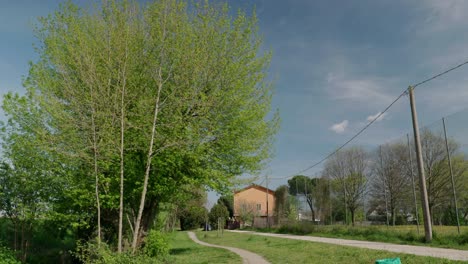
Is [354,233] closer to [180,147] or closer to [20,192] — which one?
[180,147]

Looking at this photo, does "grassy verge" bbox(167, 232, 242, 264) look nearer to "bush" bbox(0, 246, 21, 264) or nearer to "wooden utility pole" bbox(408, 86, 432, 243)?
"bush" bbox(0, 246, 21, 264)

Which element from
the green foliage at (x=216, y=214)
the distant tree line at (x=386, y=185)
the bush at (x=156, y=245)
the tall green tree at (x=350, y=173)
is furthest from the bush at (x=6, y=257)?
the green foliage at (x=216, y=214)

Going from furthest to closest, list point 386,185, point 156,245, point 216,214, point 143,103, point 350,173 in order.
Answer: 1. point 216,214
2. point 350,173
3. point 386,185
4. point 156,245
5. point 143,103

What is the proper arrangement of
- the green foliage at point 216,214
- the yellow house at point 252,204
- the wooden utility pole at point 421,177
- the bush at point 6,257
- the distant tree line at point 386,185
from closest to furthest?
the bush at point 6,257 → the wooden utility pole at point 421,177 → the distant tree line at point 386,185 → the green foliage at point 216,214 → the yellow house at point 252,204

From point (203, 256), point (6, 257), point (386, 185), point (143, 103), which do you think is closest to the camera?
point (143, 103)

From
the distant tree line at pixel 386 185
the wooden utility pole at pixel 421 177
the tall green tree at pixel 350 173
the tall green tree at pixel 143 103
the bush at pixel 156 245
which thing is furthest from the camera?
the tall green tree at pixel 350 173

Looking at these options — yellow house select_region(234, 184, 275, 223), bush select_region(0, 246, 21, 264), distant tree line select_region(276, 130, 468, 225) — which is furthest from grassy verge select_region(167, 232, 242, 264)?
yellow house select_region(234, 184, 275, 223)

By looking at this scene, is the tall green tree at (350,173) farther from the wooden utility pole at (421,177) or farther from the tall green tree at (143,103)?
the tall green tree at (143,103)

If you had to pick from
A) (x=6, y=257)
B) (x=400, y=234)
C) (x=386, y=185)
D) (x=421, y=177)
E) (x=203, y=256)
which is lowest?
(x=203, y=256)

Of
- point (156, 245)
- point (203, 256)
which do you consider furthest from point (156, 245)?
point (203, 256)

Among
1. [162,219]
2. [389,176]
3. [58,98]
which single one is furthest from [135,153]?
[389,176]

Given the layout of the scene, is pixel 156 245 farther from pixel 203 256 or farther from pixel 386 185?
pixel 386 185

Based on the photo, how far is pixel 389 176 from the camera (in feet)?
92.8

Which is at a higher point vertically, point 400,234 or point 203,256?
point 400,234
